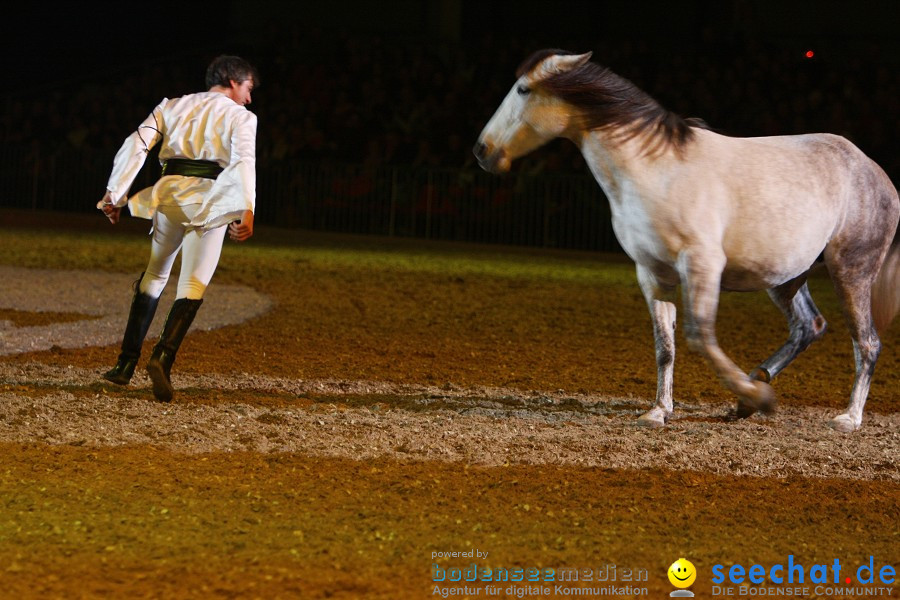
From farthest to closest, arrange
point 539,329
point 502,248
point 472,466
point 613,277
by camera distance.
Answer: point 502,248, point 613,277, point 539,329, point 472,466

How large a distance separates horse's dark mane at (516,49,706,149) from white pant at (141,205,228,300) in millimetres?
2173

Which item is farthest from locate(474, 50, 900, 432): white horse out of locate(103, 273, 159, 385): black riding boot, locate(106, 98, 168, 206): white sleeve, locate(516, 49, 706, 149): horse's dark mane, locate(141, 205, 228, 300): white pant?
locate(103, 273, 159, 385): black riding boot

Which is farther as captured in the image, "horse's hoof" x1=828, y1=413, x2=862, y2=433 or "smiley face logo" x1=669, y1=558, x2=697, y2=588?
"horse's hoof" x1=828, y1=413, x2=862, y2=433

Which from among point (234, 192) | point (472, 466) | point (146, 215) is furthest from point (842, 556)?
point (146, 215)

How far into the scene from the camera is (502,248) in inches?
790

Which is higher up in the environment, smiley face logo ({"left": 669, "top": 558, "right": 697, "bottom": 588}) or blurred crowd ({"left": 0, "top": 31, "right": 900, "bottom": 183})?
blurred crowd ({"left": 0, "top": 31, "right": 900, "bottom": 183})

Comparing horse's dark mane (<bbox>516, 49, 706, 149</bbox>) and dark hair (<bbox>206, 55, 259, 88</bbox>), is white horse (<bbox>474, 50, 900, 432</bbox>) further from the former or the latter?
dark hair (<bbox>206, 55, 259, 88</bbox>)

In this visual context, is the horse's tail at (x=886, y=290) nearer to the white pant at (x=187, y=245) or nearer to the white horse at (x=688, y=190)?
the white horse at (x=688, y=190)

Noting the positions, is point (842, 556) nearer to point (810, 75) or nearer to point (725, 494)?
point (725, 494)

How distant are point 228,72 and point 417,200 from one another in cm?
1398

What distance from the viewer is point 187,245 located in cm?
700

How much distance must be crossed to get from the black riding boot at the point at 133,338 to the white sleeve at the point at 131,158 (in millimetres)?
689

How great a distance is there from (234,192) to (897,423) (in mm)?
4292

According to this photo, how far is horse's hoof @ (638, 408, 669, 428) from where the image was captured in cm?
664
